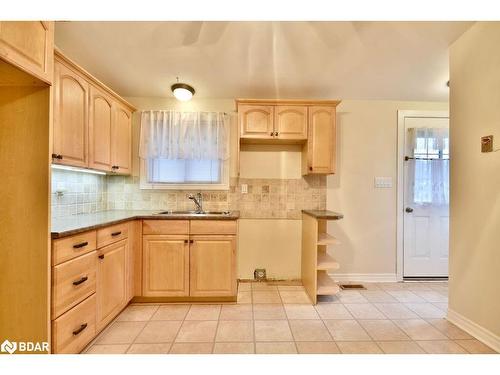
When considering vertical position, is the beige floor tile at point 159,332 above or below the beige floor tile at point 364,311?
above

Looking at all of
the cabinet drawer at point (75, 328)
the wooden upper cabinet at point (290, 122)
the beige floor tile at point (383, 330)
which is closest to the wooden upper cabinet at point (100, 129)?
the cabinet drawer at point (75, 328)

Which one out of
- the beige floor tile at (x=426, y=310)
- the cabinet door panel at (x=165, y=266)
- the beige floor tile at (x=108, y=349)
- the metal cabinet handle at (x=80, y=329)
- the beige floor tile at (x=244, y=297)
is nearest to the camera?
the metal cabinet handle at (x=80, y=329)

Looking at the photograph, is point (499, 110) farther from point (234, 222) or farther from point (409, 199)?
point (234, 222)

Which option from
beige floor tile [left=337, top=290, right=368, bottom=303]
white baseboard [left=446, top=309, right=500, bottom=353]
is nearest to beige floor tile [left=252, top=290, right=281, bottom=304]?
beige floor tile [left=337, top=290, right=368, bottom=303]

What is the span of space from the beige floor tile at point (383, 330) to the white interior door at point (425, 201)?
1260mm

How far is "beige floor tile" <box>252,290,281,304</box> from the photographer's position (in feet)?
8.05

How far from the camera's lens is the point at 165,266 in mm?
2332

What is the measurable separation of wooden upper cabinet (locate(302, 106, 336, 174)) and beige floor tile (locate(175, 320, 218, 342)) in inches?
70.3

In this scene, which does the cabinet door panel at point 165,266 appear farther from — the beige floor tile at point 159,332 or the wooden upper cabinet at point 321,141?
the wooden upper cabinet at point 321,141

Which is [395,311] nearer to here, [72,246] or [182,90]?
[72,246]

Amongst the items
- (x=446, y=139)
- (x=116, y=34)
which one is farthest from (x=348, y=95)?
(x=116, y=34)

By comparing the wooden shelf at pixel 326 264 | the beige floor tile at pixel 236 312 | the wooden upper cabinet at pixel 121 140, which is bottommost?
the beige floor tile at pixel 236 312

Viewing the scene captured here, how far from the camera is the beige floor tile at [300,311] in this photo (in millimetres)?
2162

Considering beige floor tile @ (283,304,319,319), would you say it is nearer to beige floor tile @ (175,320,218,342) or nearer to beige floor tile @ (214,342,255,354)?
beige floor tile @ (214,342,255,354)
